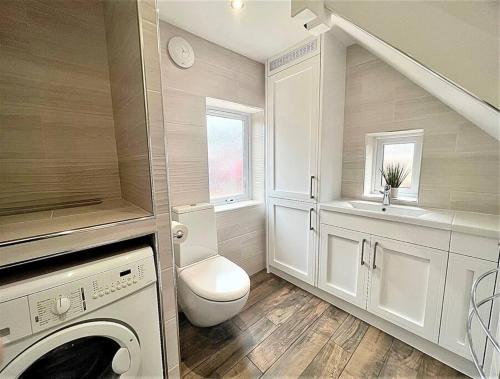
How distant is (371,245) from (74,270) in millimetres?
1592

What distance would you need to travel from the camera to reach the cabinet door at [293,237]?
5.91ft

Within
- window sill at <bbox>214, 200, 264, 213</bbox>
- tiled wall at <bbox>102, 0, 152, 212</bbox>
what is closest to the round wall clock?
tiled wall at <bbox>102, 0, 152, 212</bbox>

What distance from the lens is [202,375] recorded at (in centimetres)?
119

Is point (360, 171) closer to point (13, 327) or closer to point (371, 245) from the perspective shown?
point (371, 245)

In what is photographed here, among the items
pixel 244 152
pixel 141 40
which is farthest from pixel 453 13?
pixel 244 152

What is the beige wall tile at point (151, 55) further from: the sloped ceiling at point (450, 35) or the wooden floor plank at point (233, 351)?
the wooden floor plank at point (233, 351)

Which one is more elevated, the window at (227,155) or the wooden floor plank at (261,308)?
the window at (227,155)

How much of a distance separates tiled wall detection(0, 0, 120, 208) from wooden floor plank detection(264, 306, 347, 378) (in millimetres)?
1432

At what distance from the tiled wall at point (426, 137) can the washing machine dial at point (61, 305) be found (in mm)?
1922

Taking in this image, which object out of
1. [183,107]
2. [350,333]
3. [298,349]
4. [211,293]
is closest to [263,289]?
[298,349]

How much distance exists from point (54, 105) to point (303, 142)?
1.60 m

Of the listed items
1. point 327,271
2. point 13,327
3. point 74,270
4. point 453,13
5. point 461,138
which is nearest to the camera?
point 453,13

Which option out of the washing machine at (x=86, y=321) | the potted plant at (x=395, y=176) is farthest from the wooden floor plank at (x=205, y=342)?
the potted plant at (x=395, y=176)

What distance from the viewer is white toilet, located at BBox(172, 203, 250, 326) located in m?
1.22
